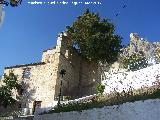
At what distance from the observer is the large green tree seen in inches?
2197

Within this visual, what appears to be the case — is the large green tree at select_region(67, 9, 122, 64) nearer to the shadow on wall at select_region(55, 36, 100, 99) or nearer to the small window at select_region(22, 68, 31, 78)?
the shadow on wall at select_region(55, 36, 100, 99)

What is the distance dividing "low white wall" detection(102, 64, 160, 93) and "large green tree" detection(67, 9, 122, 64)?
20.0 metres

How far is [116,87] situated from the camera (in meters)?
34.4

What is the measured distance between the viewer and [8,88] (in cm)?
5388

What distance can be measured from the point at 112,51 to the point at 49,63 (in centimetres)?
1097

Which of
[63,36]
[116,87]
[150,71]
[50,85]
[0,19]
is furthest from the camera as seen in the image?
[63,36]

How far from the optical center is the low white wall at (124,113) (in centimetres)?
2250

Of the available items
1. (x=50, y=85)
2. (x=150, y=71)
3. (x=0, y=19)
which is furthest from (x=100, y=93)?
(x=50, y=85)

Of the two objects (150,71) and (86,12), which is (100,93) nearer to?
(150,71)

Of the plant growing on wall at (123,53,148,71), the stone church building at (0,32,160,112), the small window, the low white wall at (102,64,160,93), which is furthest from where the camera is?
the small window

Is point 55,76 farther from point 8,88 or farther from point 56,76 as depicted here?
point 8,88

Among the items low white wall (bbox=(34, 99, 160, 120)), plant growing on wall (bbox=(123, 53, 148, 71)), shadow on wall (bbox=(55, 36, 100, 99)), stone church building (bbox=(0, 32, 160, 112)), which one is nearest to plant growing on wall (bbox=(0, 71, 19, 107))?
stone church building (bbox=(0, 32, 160, 112))

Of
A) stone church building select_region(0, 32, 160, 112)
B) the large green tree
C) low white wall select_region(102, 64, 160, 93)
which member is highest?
the large green tree

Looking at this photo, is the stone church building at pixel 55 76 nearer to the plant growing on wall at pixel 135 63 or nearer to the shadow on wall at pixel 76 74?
the shadow on wall at pixel 76 74
